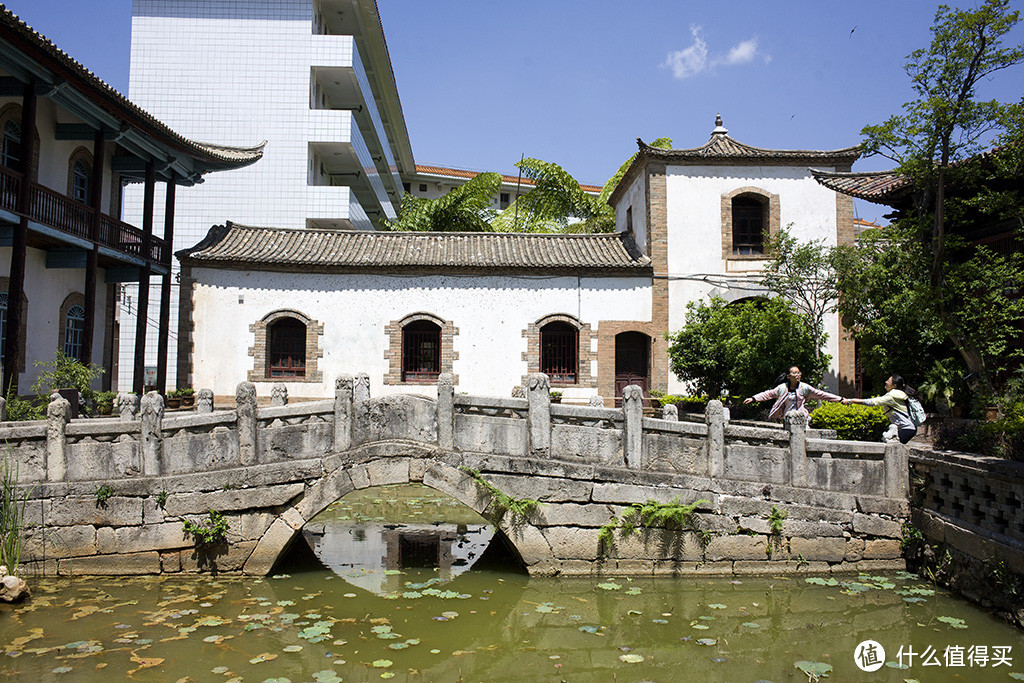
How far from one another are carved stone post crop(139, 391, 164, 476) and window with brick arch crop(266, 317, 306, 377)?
8487mm

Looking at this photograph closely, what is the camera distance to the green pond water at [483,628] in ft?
19.0

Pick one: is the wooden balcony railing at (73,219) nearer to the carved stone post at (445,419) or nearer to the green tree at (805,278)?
the carved stone post at (445,419)

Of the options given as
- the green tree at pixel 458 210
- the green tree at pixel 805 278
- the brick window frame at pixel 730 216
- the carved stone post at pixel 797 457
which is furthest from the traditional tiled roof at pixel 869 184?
the green tree at pixel 458 210

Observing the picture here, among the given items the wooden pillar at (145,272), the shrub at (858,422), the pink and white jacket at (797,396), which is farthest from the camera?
the wooden pillar at (145,272)

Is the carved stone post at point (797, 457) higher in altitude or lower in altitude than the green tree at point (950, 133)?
lower

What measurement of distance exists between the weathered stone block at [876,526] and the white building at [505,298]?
8036 mm

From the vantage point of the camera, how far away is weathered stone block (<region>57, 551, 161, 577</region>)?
786cm

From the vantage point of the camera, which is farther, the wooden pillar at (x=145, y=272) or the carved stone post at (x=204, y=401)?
the wooden pillar at (x=145, y=272)

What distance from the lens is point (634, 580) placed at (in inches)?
318

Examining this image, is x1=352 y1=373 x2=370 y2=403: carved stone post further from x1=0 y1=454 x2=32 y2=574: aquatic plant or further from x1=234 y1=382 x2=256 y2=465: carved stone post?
x1=0 y1=454 x2=32 y2=574: aquatic plant

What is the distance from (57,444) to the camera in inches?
309

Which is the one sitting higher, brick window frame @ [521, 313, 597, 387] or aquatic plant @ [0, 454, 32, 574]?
brick window frame @ [521, 313, 597, 387]

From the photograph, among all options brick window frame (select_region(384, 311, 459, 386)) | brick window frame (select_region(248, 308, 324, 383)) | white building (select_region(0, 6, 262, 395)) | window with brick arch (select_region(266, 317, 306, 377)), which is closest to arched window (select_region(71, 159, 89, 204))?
white building (select_region(0, 6, 262, 395))

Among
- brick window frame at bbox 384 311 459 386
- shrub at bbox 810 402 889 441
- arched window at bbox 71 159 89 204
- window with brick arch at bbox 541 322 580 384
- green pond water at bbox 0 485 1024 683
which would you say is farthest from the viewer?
window with brick arch at bbox 541 322 580 384
